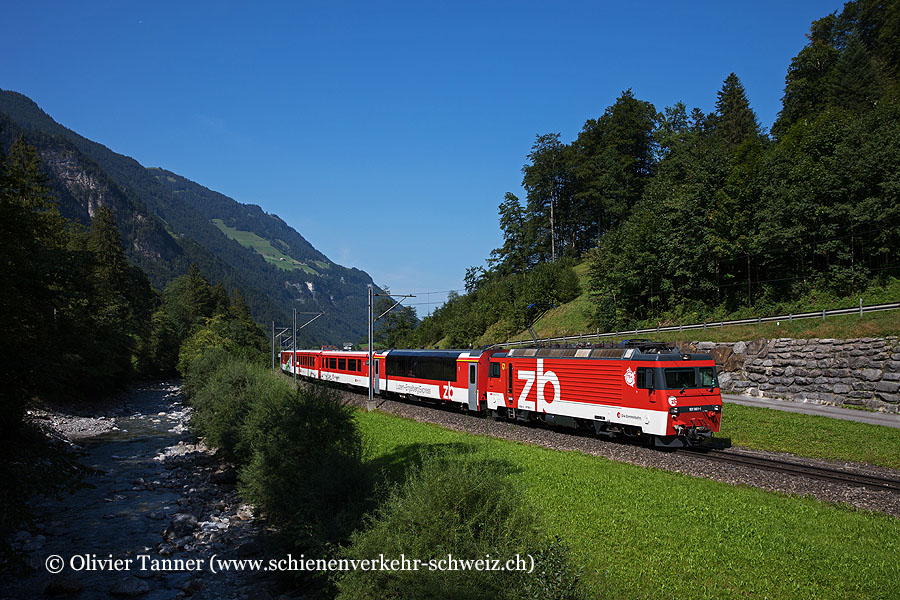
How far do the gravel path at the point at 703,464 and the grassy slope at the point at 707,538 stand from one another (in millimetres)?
600

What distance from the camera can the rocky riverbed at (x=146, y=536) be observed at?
12000 mm

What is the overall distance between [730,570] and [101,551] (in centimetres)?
1524

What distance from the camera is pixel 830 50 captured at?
58.7 m

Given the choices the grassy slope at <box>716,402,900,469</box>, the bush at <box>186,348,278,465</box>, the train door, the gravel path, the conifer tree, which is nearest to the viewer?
the gravel path

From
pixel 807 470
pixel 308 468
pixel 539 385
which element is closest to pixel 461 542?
pixel 308 468

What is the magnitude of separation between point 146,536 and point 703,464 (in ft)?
52.8

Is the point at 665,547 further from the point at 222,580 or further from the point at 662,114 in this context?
the point at 662,114

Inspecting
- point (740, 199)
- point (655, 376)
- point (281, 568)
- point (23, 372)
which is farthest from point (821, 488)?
point (740, 199)

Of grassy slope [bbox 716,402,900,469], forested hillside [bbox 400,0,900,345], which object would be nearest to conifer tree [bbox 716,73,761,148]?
forested hillside [bbox 400,0,900,345]

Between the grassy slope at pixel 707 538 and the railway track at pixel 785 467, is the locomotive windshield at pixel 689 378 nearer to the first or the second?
the railway track at pixel 785 467

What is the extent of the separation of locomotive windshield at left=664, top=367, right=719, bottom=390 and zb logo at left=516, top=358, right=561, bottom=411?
518 cm

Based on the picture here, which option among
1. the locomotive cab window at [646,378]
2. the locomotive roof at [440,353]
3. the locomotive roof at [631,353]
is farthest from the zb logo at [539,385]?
the locomotive cab window at [646,378]

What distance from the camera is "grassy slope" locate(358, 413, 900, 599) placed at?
307 inches

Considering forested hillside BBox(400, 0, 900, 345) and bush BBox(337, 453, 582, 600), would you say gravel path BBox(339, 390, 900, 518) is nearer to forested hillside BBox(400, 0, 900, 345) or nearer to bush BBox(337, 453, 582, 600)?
bush BBox(337, 453, 582, 600)
